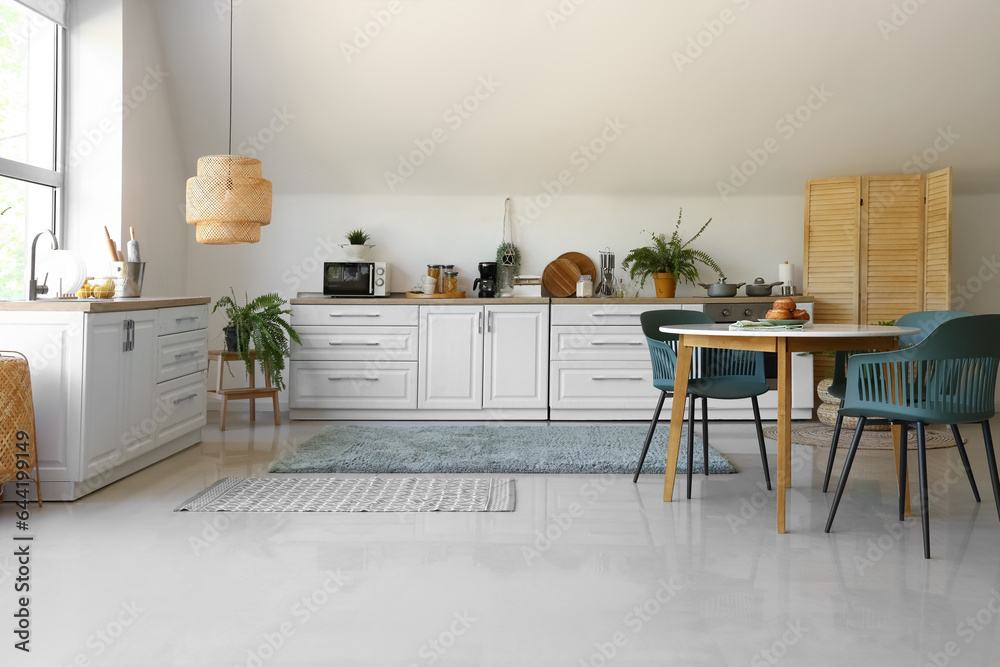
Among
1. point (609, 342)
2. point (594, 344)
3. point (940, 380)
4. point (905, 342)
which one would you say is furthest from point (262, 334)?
point (940, 380)

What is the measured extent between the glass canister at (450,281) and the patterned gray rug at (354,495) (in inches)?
95.6

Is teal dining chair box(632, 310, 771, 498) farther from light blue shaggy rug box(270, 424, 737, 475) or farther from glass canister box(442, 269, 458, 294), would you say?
glass canister box(442, 269, 458, 294)

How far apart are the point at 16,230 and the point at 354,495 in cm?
255

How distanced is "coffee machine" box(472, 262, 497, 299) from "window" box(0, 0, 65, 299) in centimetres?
285

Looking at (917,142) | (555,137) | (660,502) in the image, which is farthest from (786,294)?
(660,502)

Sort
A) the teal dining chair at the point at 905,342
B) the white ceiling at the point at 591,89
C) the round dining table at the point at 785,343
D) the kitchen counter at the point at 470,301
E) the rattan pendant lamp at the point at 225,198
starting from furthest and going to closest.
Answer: the kitchen counter at the point at 470,301
the white ceiling at the point at 591,89
the rattan pendant lamp at the point at 225,198
the teal dining chair at the point at 905,342
the round dining table at the point at 785,343

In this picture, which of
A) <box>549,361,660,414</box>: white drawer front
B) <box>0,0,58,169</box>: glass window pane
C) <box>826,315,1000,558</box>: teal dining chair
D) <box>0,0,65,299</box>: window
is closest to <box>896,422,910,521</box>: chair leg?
<box>826,315,1000,558</box>: teal dining chair

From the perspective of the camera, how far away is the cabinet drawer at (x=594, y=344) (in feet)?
18.9

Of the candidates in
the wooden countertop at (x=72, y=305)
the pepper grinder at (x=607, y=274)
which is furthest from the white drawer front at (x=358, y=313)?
the wooden countertop at (x=72, y=305)

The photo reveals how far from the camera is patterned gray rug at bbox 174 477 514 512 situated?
131 inches

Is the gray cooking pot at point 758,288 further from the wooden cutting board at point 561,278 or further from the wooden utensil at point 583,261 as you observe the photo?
the wooden cutting board at point 561,278

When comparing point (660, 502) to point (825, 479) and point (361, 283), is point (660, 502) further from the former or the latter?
point (361, 283)

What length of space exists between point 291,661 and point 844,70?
5.22 metres

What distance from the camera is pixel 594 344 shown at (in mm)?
5773
